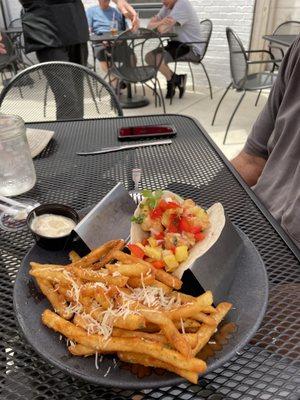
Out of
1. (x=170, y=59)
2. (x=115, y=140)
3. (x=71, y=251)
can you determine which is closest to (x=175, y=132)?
(x=115, y=140)

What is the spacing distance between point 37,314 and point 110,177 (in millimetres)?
654

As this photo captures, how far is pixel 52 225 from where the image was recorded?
3.07 feet

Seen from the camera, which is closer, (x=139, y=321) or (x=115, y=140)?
(x=139, y=321)

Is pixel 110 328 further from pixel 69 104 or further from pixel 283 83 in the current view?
pixel 69 104

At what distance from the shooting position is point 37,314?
714 mm

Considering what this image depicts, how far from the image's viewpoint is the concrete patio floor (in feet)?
13.5

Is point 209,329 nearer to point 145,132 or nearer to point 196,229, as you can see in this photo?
point 196,229

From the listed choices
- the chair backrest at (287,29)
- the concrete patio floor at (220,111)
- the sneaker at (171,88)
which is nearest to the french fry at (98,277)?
the concrete patio floor at (220,111)

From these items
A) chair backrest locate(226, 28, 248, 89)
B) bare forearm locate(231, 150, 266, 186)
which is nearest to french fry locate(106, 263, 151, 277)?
bare forearm locate(231, 150, 266, 186)

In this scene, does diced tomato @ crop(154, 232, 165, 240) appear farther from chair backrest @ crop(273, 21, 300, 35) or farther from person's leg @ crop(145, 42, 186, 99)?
chair backrest @ crop(273, 21, 300, 35)

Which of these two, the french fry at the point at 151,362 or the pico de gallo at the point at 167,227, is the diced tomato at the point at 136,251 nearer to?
the pico de gallo at the point at 167,227

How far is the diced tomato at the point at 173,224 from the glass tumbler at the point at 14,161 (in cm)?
55

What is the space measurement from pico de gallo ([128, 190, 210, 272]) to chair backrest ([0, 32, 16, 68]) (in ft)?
17.7

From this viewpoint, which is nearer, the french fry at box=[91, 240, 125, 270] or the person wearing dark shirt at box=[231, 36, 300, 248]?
the french fry at box=[91, 240, 125, 270]
